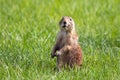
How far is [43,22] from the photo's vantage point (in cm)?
1063

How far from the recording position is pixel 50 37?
370 inches

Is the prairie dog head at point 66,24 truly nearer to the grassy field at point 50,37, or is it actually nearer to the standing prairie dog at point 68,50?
the standing prairie dog at point 68,50

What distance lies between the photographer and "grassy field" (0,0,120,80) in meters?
7.50

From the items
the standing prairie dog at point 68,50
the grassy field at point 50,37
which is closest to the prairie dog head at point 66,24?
the standing prairie dog at point 68,50

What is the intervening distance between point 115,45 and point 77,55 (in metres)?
1.78

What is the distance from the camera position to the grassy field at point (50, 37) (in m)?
7.50

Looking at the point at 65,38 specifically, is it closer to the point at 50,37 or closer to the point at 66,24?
the point at 66,24

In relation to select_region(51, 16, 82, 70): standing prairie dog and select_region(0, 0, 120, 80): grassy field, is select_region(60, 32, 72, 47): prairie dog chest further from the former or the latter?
select_region(0, 0, 120, 80): grassy field

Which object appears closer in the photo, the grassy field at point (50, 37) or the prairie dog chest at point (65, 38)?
the grassy field at point (50, 37)

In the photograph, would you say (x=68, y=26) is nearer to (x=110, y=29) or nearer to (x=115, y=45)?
(x=115, y=45)

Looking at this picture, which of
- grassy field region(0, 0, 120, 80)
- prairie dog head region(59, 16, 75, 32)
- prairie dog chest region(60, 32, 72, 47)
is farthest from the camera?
prairie dog chest region(60, 32, 72, 47)

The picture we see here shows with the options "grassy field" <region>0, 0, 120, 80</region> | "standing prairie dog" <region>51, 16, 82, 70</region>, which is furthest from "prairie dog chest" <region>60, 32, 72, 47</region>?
"grassy field" <region>0, 0, 120, 80</region>

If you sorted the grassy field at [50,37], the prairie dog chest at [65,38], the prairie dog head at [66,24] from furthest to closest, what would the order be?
1. the prairie dog chest at [65,38]
2. the prairie dog head at [66,24]
3. the grassy field at [50,37]

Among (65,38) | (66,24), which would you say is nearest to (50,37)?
(65,38)
